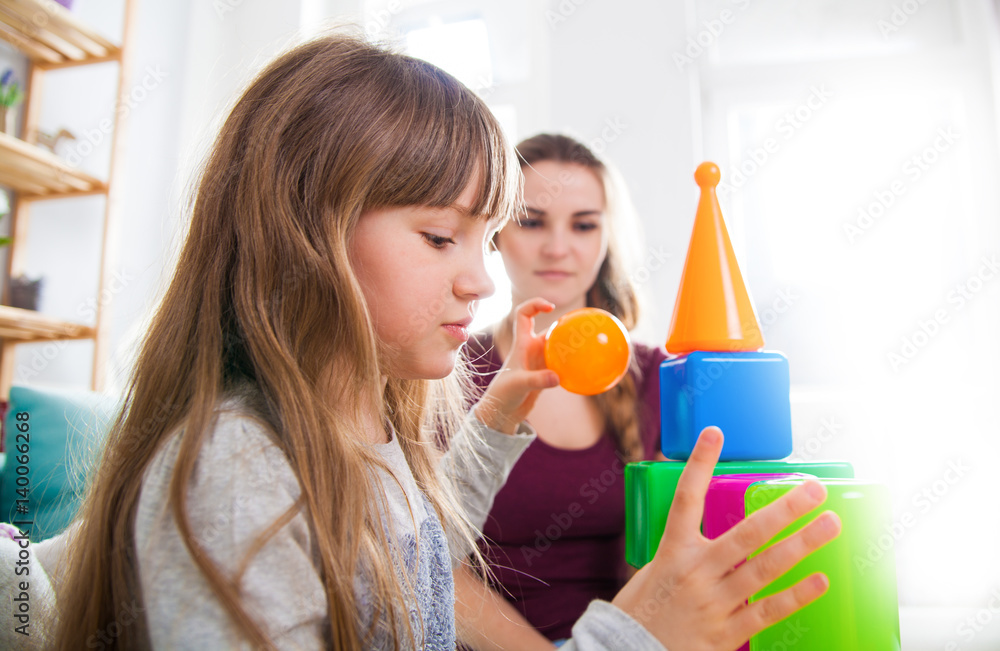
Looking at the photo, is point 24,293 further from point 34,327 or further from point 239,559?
point 239,559

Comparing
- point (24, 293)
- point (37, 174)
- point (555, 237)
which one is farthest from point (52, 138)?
point (555, 237)

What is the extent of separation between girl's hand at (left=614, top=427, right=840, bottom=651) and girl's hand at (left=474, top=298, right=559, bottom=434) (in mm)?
295

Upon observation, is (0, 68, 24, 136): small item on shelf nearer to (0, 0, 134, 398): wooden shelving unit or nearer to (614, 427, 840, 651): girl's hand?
(0, 0, 134, 398): wooden shelving unit

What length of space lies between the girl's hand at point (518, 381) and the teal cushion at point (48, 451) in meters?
0.48

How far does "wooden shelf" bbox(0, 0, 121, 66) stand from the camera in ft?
5.36

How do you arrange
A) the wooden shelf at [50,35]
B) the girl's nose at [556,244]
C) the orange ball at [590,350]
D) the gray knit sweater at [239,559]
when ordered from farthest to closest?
the wooden shelf at [50,35] < the girl's nose at [556,244] < the orange ball at [590,350] < the gray knit sweater at [239,559]

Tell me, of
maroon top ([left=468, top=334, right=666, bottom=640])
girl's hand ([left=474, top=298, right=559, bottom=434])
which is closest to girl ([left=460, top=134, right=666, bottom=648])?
maroon top ([left=468, top=334, right=666, bottom=640])

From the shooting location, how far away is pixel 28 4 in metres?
1.61

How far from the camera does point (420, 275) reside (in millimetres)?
581

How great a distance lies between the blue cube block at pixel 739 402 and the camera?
1.94 feet

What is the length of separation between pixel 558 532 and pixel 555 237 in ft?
1.61

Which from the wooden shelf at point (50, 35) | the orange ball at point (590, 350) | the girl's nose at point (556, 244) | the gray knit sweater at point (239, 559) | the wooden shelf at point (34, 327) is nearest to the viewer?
the gray knit sweater at point (239, 559)

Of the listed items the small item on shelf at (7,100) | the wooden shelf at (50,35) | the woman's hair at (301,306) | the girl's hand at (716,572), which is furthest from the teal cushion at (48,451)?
the wooden shelf at (50,35)

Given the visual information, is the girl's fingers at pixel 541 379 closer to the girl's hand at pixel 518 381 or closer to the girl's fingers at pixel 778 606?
the girl's hand at pixel 518 381
